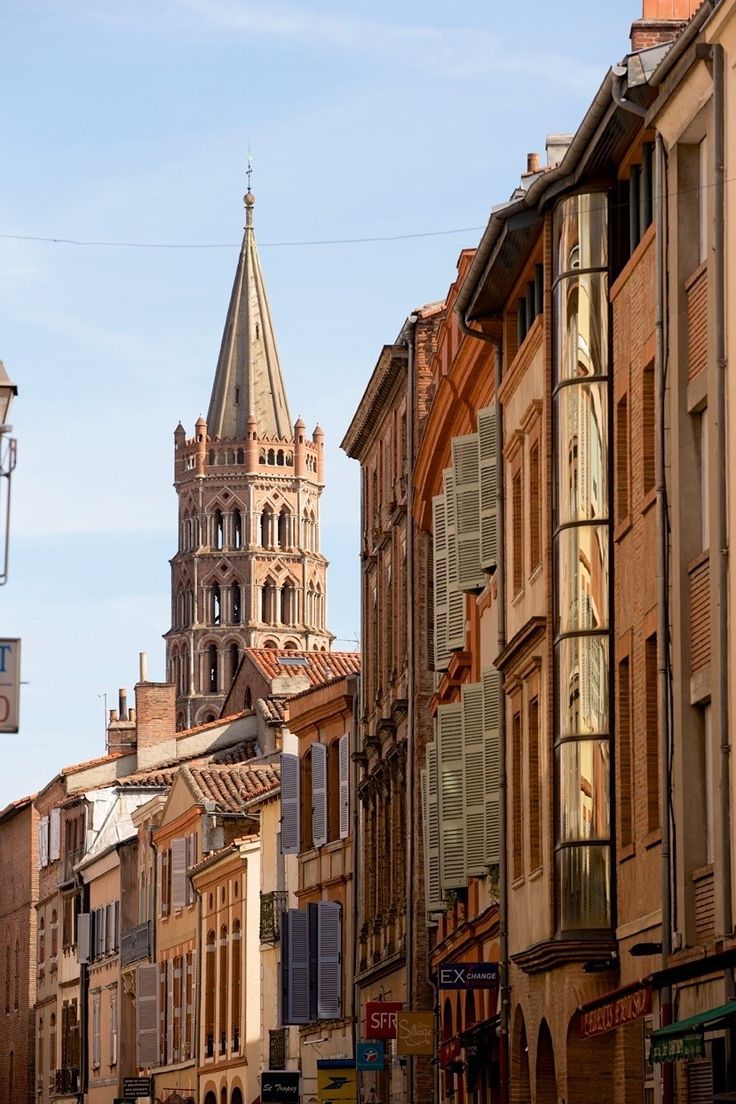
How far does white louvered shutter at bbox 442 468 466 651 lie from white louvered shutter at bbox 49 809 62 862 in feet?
167

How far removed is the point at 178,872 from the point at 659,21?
4276 cm

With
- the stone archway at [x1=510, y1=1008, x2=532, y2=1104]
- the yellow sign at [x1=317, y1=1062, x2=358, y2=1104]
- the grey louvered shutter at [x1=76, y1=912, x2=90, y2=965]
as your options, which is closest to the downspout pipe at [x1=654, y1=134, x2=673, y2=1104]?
the stone archway at [x1=510, y1=1008, x2=532, y2=1104]

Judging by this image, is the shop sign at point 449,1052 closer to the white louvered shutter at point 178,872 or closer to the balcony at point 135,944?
the white louvered shutter at point 178,872

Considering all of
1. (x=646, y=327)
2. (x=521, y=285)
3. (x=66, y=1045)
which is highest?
(x=521, y=285)

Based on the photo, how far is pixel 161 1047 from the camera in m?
71.8

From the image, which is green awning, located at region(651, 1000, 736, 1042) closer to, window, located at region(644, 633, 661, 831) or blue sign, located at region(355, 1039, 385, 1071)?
window, located at region(644, 633, 661, 831)

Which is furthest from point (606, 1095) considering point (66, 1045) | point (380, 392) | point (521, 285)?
point (66, 1045)

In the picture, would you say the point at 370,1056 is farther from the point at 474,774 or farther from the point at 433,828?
the point at 474,774

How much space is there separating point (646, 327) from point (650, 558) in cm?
227

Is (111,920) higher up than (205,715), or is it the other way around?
(205,715)

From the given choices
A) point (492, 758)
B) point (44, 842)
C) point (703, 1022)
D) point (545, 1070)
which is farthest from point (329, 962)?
point (44, 842)

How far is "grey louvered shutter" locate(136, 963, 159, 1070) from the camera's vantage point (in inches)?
2830

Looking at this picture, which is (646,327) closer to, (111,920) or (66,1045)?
(111,920)

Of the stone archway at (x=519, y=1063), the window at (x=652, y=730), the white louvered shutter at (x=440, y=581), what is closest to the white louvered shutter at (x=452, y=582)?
the white louvered shutter at (x=440, y=581)
